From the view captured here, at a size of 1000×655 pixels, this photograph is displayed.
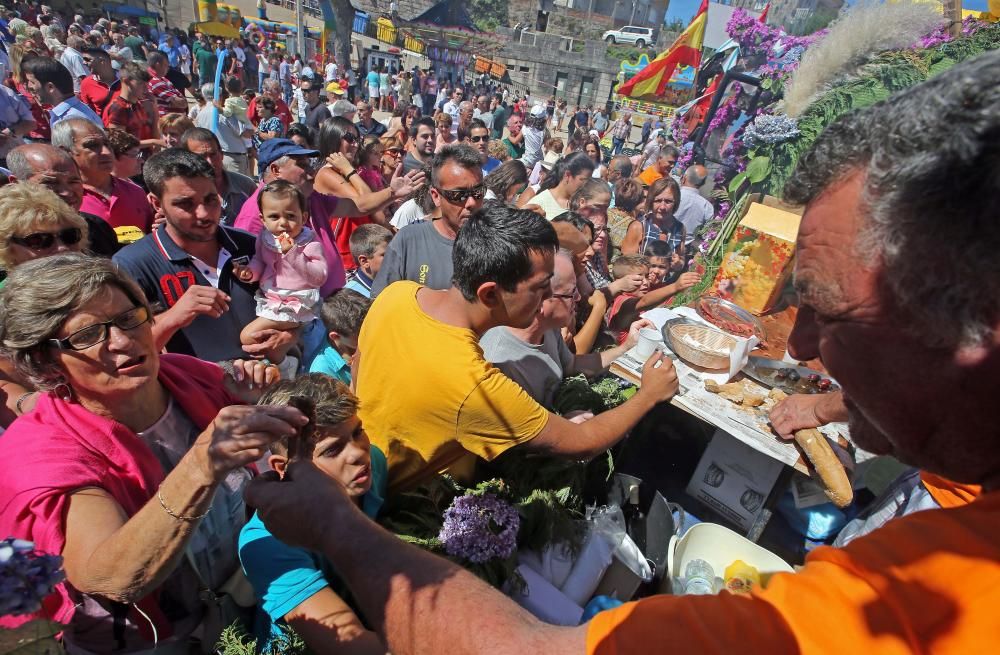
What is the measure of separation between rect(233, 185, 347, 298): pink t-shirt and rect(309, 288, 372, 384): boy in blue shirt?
0.89 ft

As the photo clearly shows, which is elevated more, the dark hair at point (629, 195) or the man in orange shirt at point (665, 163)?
the man in orange shirt at point (665, 163)

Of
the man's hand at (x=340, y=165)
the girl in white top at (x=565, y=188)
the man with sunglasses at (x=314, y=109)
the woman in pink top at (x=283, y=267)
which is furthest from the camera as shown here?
the man with sunglasses at (x=314, y=109)

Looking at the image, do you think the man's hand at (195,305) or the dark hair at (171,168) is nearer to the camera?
the man's hand at (195,305)

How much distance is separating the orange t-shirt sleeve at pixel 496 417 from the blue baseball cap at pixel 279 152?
11.6ft

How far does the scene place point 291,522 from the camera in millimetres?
1457

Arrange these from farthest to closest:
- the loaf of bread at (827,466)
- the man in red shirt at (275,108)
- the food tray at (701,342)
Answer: the man in red shirt at (275,108)
the food tray at (701,342)
the loaf of bread at (827,466)

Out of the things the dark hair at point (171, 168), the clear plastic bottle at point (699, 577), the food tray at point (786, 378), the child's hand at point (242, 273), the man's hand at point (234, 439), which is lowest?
the clear plastic bottle at point (699, 577)

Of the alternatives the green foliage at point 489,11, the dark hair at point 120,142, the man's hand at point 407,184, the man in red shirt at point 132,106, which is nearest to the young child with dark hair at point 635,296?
the man's hand at point 407,184

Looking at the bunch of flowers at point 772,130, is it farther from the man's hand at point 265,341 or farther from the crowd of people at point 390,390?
the man's hand at point 265,341

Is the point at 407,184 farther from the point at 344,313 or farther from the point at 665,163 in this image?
the point at 665,163

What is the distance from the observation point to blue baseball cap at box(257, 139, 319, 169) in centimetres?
457

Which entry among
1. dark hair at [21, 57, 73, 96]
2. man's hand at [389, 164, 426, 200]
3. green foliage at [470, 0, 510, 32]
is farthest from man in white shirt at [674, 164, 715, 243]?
green foliage at [470, 0, 510, 32]

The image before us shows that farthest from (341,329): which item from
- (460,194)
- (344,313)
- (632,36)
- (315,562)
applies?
(632,36)

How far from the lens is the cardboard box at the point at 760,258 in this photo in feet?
13.6
